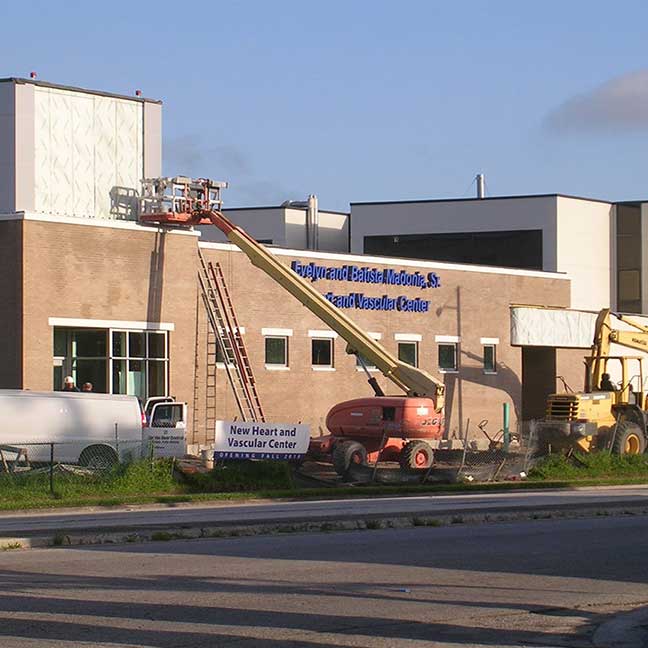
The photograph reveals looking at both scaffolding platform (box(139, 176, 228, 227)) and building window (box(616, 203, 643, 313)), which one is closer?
scaffolding platform (box(139, 176, 228, 227))

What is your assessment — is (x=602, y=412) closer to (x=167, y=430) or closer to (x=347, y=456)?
(x=347, y=456)

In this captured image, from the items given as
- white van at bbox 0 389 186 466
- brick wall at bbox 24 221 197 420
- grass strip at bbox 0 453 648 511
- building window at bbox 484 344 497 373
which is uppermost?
brick wall at bbox 24 221 197 420

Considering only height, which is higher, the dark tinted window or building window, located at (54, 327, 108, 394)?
the dark tinted window

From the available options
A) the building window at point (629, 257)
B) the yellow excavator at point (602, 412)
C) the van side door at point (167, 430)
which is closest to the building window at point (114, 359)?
the van side door at point (167, 430)

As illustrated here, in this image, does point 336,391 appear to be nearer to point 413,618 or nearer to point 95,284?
point 95,284

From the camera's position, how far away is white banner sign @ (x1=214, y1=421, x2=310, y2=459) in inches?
1265

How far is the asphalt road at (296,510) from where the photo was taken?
22141mm

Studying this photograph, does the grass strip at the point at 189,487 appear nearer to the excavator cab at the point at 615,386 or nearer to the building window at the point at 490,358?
the excavator cab at the point at 615,386

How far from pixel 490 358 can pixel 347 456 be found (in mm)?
18377

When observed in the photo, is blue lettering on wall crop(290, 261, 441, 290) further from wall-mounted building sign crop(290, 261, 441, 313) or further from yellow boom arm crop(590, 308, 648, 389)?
yellow boom arm crop(590, 308, 648, 389)

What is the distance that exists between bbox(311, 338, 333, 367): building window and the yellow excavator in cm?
775

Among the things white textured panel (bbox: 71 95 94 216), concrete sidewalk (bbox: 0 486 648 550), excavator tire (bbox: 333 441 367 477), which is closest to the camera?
concrete sidewalk (bbox: 0 486 648 550)

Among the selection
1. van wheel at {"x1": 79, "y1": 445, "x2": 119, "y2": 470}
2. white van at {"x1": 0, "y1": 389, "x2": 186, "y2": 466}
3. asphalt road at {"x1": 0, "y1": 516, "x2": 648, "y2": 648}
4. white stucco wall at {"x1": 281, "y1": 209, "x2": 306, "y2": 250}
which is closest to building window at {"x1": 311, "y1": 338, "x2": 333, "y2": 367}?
white van at {"x1": 0, "y1": 389, "x2": 186, "y2": 466}

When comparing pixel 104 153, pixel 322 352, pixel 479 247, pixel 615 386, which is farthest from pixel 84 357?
pixel 479 247
